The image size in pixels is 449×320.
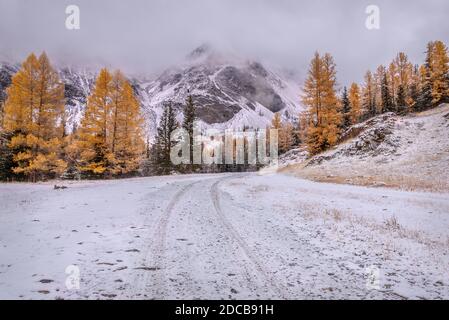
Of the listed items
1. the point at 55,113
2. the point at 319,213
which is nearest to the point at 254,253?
the point at 319,213

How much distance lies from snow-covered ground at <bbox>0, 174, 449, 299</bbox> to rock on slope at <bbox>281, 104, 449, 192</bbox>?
9730 millimetres

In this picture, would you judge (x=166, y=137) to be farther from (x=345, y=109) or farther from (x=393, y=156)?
(x=345, y=109)

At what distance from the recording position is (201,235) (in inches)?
296

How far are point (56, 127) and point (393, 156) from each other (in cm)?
3372

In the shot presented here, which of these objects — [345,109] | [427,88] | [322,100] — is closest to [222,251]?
[322,100]

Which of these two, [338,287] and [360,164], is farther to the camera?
[360,164]

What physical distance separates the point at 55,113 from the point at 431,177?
31.5 m

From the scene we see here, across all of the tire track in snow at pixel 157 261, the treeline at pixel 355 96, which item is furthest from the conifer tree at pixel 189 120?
the tire track in snow at pixel 157 261

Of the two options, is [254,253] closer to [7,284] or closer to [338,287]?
[338,287]

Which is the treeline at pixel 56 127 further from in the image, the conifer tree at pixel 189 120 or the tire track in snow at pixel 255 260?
the tire track in snow at pixel 255 260

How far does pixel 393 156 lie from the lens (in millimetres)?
28250

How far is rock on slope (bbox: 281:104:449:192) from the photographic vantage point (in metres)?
20.3

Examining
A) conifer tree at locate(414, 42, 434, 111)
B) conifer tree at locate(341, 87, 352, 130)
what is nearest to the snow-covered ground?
conifer tree at locate(341, 87, 352, 130)
